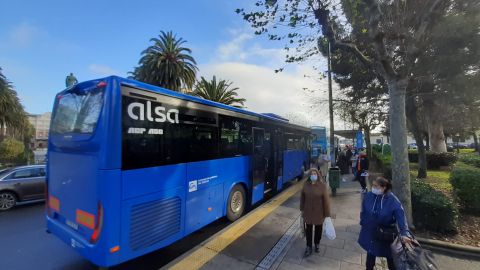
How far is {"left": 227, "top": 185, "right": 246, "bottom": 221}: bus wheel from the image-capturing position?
6703 millimetres

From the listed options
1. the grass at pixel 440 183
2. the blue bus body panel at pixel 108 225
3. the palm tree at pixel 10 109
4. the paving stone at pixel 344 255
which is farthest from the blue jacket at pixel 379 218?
the palm tree at pixel 10 109

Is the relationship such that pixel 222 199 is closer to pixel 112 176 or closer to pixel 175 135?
pixel 175 135

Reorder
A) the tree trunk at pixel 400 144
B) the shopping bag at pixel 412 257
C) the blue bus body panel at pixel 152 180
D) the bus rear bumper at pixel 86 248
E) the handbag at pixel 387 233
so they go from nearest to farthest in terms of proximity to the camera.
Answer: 1. the shopping bag at pixel 412 257
2. the handbag at pixel 387 233
3. the bus rear bumper at pixel 86 248
4. the blue bus body panel at pixel 152 180
5. the tree trunk at pixel 400 144

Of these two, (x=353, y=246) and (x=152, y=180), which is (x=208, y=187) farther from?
(x=353, y=246)

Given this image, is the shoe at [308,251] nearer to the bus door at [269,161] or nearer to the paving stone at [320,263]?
the paving stone at [320,263]

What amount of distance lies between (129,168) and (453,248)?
6.08 m

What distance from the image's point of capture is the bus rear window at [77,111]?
3987 millimetres

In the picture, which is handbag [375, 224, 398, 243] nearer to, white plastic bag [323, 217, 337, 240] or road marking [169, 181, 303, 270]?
white plastic bag [323, 217, 337, 240]

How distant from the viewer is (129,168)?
154 inches

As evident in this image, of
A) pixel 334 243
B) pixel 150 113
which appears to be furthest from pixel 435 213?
pixel 150 113

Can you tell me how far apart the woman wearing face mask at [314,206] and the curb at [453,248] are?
91.8 inches

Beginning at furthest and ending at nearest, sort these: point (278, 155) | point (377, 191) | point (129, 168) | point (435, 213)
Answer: point (278, 155) → point (435, 213) → point (129, 168) → point (377, 191)

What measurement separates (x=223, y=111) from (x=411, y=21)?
19.6ft

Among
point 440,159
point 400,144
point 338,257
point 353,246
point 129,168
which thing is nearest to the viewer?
point 129,168
